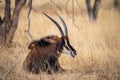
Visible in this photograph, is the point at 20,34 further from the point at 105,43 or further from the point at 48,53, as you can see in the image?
the point at 48,53

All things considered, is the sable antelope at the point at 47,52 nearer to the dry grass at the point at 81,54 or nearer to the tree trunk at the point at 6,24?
the dry grass at the point at 81,54

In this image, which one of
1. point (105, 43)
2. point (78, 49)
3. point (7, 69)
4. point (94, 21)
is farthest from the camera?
point (94, 21)

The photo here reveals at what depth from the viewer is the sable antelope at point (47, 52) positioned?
8.77 m

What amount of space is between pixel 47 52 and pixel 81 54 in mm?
1303

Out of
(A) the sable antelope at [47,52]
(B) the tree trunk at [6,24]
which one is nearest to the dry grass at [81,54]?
(A) the sable antelope at [47,52]

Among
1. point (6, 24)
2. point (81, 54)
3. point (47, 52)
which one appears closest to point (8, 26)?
point (6, 24)

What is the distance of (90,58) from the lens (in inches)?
375

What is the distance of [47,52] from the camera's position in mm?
8922

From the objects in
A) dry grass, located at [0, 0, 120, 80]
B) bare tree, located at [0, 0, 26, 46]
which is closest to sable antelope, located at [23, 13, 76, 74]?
dry grass, located at [0, 0, 120, 80]

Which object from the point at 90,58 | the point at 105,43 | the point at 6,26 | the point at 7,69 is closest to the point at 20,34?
the point at 6,26

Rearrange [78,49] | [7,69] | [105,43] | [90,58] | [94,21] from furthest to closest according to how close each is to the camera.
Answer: [94,21], [105,43], [78,49], [90,58], [7,69]

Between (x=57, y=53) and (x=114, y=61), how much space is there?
1080mm

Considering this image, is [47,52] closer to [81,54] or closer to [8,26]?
[81,54]

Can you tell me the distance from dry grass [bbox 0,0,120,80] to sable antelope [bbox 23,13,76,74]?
0.21 metres
